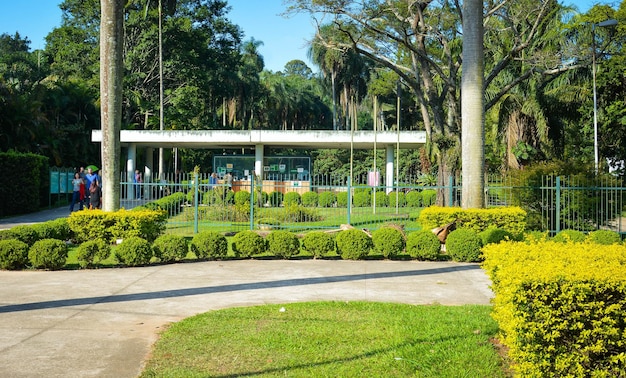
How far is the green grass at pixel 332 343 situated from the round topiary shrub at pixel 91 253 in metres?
4.94

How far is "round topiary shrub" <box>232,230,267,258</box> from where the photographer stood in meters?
12.6

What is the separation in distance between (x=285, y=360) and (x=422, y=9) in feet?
64.4

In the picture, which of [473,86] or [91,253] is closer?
[91,253]

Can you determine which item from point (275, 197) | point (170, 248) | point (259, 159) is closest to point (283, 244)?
point (170, 248)

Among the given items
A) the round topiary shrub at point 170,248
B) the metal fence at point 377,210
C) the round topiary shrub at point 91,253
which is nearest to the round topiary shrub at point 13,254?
the round topiary shrub at point 91,253

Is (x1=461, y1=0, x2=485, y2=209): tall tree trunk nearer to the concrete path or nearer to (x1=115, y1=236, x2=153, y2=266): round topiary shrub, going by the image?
the concrete path

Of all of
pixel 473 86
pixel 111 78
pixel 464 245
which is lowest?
pixel 464 245

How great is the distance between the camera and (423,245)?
1245cm

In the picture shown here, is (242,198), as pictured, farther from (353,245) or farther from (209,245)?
(353,245)

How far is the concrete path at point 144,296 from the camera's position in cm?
569

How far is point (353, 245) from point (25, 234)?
692cm

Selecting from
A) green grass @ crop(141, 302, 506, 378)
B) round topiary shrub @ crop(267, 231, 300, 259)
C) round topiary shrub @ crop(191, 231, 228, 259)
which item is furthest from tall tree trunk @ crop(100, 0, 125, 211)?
green grass @ crop(141, 302, 506, 378)

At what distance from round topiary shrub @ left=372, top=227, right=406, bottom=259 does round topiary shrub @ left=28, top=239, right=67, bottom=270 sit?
6384 millimetres

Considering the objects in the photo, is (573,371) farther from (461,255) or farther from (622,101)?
(622,101)
